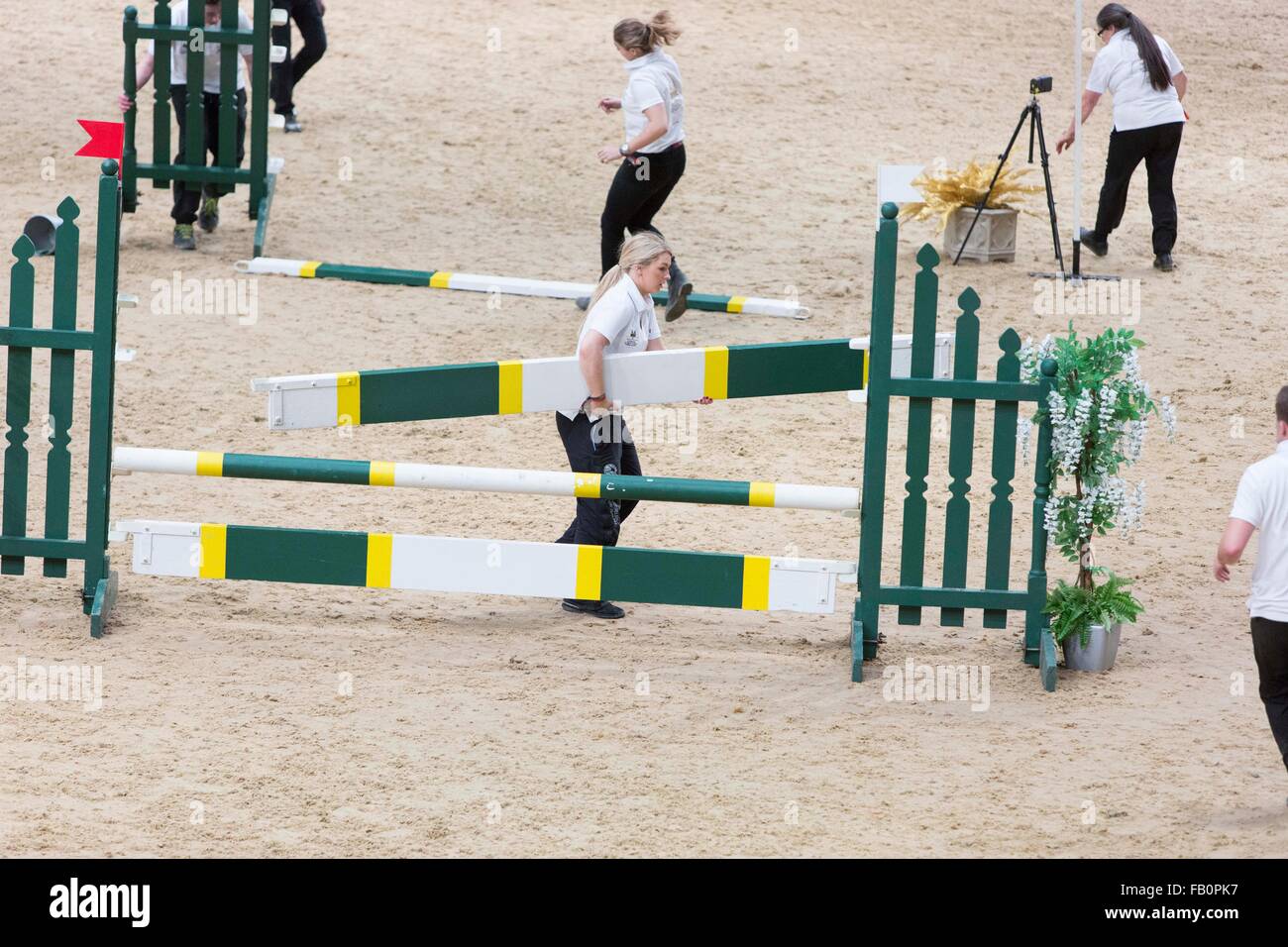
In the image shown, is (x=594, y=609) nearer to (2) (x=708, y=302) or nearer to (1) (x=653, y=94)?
(1) (x=653, y=94)

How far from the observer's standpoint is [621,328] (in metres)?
6.71

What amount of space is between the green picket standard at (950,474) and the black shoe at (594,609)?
1050 millimetres

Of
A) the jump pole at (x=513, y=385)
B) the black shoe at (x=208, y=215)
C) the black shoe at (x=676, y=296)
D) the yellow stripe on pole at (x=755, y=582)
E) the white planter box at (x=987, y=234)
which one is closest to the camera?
the yellow stripe on pole at (x=755, y=582)

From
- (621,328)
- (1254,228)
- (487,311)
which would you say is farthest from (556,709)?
(1254,228)

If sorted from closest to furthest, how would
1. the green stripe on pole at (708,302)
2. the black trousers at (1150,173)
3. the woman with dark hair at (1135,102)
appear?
the green stripe on pole at (708,302) → the woman with dark hair at (1135,102) → the black trousers at (1150,173)

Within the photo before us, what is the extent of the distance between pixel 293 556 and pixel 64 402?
1.08 m

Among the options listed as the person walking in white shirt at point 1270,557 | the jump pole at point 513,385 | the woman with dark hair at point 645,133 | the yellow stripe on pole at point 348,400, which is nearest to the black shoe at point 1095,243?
the woman with dark hair at point 645,133

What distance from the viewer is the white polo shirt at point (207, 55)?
37.8 ft

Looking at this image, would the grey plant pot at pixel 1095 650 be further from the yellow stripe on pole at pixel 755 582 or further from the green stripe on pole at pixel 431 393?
the green stripe on pole at pixel 431 393

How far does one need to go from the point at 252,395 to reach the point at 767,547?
340cm

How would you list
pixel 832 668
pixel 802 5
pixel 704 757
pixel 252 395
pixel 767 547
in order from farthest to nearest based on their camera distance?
pixel 802 5
pixel 252 395
pixel 767 547
pixel 832 668
pixel 704 757

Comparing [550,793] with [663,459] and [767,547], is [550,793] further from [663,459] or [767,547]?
[663,459]

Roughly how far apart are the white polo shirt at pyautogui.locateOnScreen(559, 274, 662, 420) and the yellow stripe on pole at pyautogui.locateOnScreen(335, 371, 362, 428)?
0.80m

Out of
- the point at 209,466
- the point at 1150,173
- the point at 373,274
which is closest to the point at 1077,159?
the point at 1150,173
